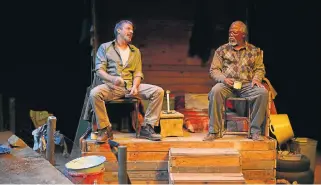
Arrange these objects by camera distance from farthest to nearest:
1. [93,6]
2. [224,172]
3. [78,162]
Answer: [93,6], [224,172], [78,162]

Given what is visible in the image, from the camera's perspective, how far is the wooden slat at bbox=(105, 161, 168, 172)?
6484 mm

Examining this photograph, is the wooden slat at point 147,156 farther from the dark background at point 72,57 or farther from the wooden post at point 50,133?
the dark background at point 72,57

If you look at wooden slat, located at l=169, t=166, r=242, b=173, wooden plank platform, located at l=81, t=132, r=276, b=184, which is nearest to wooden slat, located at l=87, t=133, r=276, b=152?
wooden plank platform, located at l=81, t=132, r=276, b=184

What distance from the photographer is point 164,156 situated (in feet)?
21.4

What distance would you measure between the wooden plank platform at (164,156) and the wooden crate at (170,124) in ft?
1.06

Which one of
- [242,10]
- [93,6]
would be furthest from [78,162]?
[242,10]

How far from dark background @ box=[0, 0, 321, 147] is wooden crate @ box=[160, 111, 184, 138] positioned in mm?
3252

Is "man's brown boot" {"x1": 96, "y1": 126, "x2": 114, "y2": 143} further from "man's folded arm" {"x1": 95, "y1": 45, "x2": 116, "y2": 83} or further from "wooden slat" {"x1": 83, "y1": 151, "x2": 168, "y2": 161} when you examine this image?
"man's folded arm" {"x1": 95, "y1": 45, "x2": 116, "y2": 83}

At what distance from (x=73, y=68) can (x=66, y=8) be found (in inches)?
50.8

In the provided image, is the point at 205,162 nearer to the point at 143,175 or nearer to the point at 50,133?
the point at 143,175

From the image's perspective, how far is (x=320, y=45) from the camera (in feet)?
32.8

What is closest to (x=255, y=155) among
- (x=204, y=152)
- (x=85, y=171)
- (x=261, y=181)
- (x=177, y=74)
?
(x=261, y=181)

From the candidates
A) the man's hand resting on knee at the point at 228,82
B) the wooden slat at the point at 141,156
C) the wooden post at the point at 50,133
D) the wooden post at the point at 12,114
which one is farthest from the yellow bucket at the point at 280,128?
the wooden post at the point at 12,114

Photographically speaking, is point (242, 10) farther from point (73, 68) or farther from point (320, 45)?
point (73, 68)
